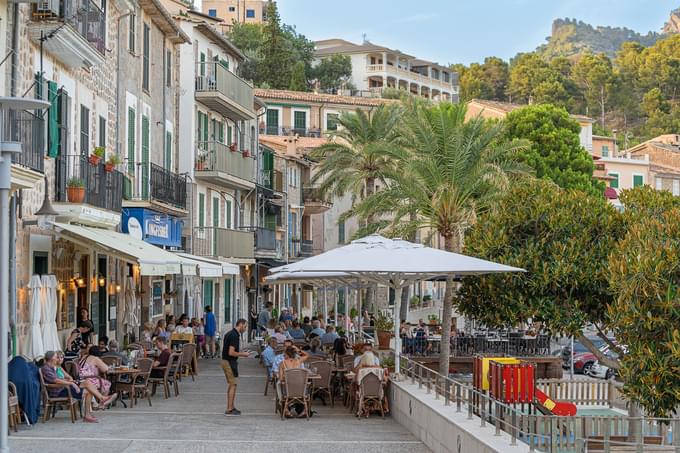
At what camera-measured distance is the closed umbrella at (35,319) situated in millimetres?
20156

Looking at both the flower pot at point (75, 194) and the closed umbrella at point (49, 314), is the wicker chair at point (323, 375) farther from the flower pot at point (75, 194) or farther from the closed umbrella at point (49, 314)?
the flower pot at point (75, 194)

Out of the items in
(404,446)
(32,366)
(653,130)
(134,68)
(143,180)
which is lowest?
(404,446)

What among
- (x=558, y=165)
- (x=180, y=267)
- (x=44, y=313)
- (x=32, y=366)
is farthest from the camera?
(x=558, y=165)

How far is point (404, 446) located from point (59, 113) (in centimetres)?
1134

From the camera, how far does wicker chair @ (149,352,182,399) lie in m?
21.8

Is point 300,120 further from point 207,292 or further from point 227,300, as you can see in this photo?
point 207,292

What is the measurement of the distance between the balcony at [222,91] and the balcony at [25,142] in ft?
67.3

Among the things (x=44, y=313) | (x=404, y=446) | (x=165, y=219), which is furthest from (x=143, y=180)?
(x=404, y=446)

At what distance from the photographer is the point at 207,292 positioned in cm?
4272

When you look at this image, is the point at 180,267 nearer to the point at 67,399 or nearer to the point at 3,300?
the point at 67,399

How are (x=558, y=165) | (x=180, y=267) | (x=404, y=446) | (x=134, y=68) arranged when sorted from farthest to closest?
1. (x=558, y=165)
2. (x=134, y=68)
3. (x=180, y=267)
4. (x=404, y=446)

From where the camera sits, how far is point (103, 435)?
54.1ft

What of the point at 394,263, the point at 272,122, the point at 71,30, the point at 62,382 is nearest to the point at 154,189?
the point at 71,30

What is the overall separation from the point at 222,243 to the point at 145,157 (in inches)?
349
